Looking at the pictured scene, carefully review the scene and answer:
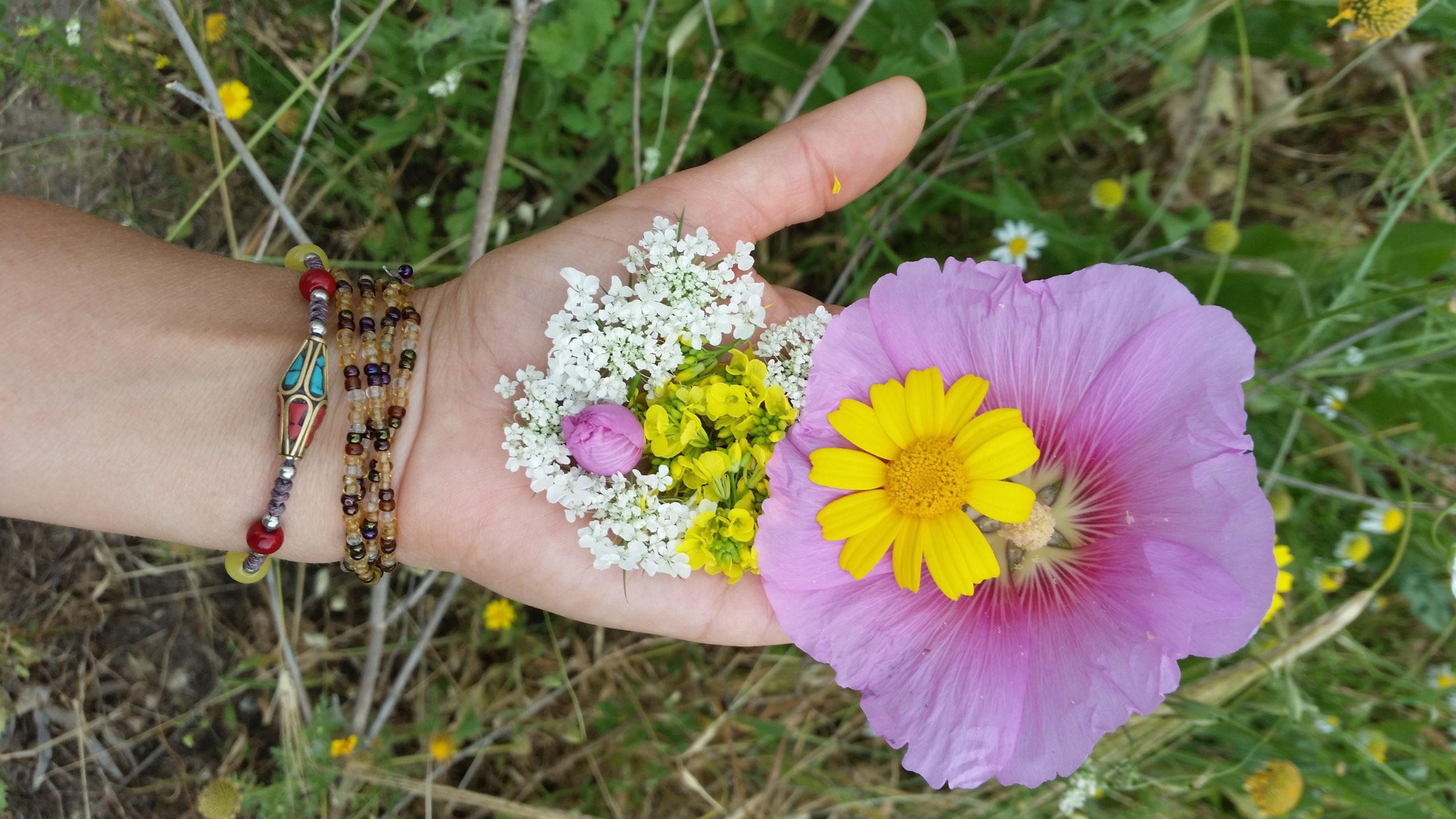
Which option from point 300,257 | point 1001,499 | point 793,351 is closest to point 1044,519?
Result: point 1001,499

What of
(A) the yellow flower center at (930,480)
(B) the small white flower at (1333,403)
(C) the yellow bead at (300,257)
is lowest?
(A) the yellow flower center at (930,480)

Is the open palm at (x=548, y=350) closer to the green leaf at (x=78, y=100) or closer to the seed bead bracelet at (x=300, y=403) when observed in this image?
the seed bead bracelet at (x=300, y=403)

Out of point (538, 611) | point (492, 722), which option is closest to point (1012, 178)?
point (538, 611)

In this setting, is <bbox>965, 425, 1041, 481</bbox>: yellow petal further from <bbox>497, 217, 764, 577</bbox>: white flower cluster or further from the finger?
the finger

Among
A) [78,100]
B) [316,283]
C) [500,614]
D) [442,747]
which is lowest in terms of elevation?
[442,747]

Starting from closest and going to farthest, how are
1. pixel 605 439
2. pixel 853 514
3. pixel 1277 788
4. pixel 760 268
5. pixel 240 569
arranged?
pixel 605 439 < pixel 853 514 < pixel 240 569 < pixel 1277 788 < pixel 760 268

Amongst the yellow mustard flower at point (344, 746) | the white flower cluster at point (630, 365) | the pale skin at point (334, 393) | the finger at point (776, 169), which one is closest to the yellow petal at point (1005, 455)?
the white flower cluster at point (630, 365)

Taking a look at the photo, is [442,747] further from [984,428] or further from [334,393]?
[984,428]
